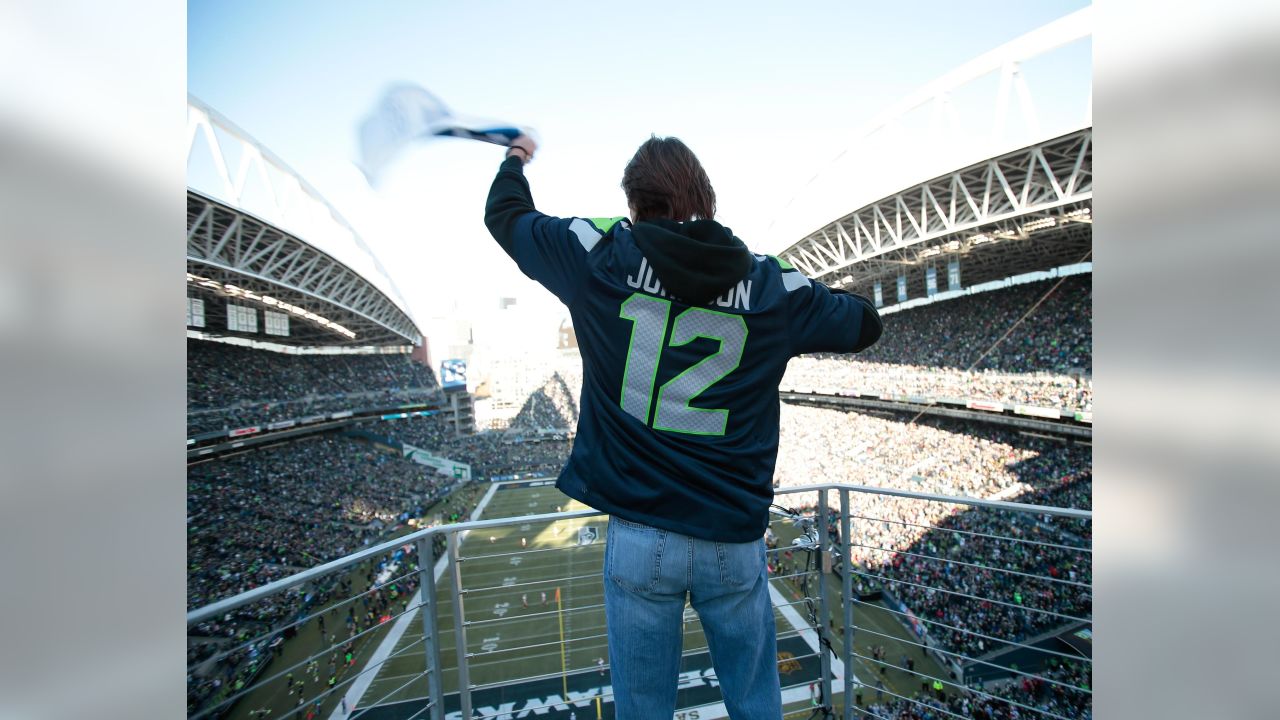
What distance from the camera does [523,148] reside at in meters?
1.44

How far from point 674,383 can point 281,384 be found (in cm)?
2983

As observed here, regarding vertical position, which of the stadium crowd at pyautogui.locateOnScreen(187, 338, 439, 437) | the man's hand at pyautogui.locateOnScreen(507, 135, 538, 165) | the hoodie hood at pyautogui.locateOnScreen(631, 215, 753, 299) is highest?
the man's hand at pyautogui.locateOnScreen(507, 135, 538, 165)

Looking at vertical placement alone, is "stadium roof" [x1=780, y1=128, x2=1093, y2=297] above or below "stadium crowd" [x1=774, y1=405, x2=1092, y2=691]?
above

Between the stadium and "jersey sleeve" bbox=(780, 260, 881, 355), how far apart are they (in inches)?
41.5

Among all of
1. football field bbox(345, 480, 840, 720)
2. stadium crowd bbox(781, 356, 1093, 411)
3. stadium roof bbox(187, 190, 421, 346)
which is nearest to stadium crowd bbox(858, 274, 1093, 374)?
stadium crowd bbox(781, 356, 1093, 411)

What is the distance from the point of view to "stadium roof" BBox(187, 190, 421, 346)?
13.7 m

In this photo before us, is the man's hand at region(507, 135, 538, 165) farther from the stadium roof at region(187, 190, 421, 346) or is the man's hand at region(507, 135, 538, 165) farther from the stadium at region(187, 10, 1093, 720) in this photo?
the stadium roof at region(187, 190, 421, 346)

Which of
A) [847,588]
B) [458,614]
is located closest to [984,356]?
[847,588]

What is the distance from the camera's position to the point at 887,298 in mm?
24062
